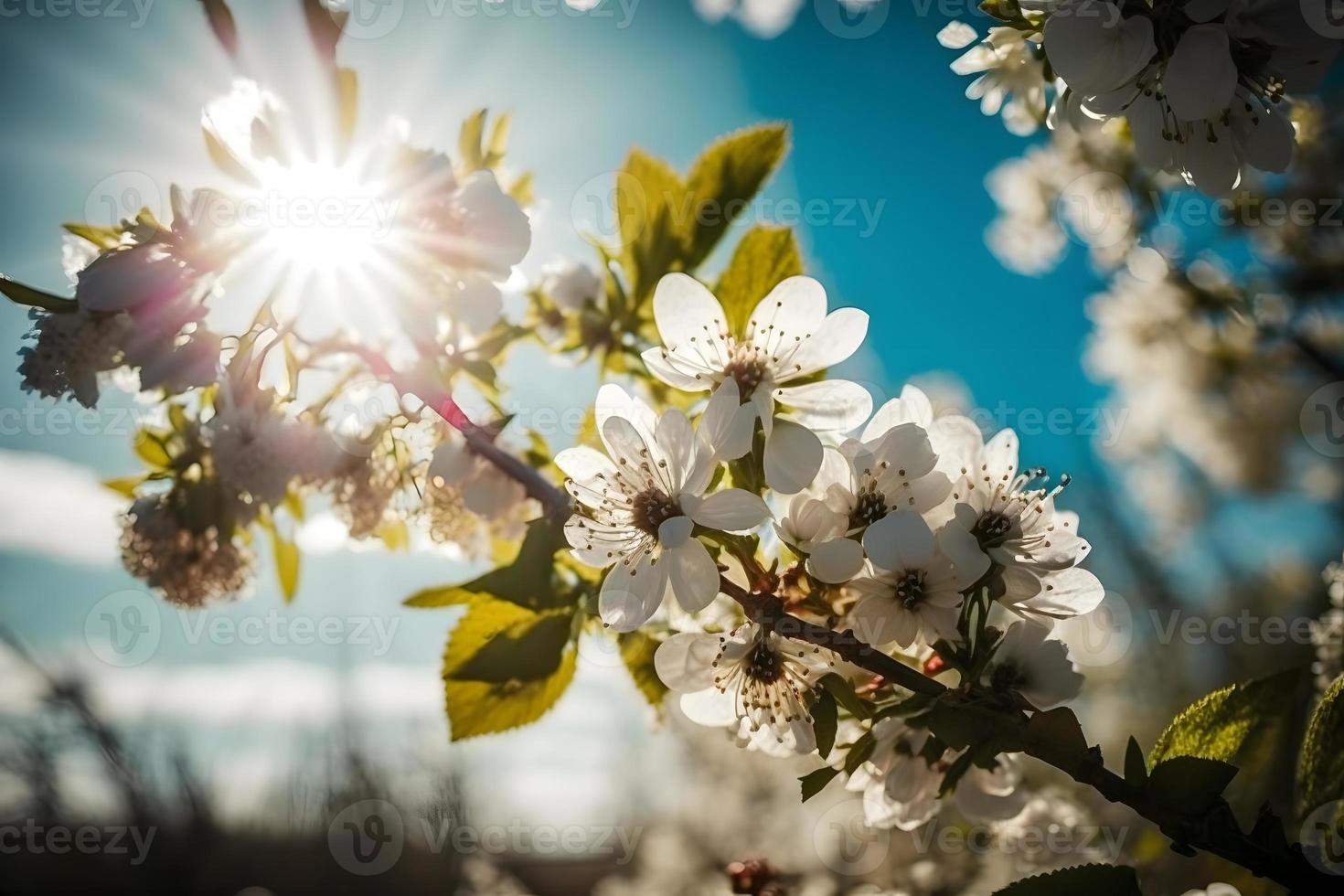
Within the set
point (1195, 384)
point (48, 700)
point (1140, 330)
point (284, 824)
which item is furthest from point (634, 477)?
point (284, 824)

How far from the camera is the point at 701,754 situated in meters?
3.22

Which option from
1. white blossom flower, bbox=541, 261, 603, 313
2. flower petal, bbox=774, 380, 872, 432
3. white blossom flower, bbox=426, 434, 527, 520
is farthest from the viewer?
white blossom flower, bbox=541, 261, 603, 313

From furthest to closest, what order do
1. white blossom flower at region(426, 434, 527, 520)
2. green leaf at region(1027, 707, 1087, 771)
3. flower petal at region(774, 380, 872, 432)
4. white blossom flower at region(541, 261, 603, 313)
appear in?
white blossom flower at region(541, 261, 603, 313)
white blossom flower at region(426, 434, 527, 520)
flower petal at region(774, 380, 872, 432)
green leaf at region(1027, 707, 1087, 771)

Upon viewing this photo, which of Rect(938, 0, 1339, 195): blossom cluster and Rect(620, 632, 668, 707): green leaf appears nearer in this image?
Rect(938, 0, 1339, 195): blossom cluster

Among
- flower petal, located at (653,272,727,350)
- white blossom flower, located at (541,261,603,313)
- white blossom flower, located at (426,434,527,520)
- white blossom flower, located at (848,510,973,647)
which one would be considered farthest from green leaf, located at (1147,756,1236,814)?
white blossom flower, located at (541,261,603,313)

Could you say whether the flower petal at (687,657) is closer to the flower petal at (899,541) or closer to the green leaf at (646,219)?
the flower petal at (899,541)

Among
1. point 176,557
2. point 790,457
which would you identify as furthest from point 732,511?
point 176,557

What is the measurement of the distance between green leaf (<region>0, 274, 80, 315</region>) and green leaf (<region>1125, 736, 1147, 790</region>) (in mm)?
792

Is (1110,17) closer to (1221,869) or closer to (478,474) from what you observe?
(478,474)

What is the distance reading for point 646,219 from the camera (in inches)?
28.9

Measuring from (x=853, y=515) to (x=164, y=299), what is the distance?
52 cm

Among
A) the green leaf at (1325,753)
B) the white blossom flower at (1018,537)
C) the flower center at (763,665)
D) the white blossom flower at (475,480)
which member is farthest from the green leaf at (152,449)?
the green leaf at (1325,753)

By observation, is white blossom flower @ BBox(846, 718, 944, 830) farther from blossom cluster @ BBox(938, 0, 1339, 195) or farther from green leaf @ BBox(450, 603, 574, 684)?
blossom cluster @ BBox(938, 0, 1339, 195)

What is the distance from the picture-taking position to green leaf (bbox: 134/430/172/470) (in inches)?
27.7
